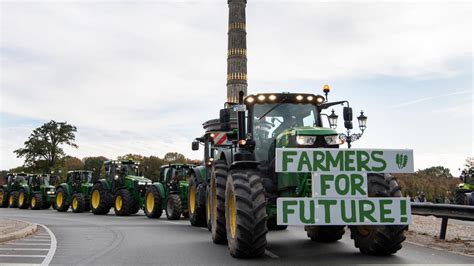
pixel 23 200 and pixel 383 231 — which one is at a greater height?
pixel 383 231

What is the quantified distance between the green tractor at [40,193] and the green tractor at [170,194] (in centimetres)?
1215

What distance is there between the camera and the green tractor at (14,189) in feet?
99.8

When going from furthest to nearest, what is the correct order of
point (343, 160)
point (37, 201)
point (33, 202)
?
point (33, 202) < point (37, 201) < point (343, 160)

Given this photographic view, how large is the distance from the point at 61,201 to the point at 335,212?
21.5 meters

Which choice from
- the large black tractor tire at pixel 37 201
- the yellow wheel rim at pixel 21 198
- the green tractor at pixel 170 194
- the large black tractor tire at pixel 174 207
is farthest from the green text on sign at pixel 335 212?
the yellow wheel rim at pixel 21 198

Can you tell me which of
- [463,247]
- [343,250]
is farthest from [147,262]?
[463,247]

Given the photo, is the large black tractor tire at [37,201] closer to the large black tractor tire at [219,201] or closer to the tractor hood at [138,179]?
the tractor hood at [138,179]

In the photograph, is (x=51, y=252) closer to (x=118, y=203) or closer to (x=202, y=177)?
(x=202, y=177)

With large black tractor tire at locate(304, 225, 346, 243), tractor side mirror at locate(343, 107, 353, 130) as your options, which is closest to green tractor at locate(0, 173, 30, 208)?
large black tractor tire at locate(304, 225, 346, 243)

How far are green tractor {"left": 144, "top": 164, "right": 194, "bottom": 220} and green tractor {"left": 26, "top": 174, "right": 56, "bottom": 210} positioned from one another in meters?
12.1

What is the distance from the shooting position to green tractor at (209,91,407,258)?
7.35m

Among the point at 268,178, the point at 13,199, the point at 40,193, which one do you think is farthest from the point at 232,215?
the point at 13,199

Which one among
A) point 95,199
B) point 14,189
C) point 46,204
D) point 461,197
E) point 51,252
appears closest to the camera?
point 51,252

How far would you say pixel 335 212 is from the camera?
278 inches
